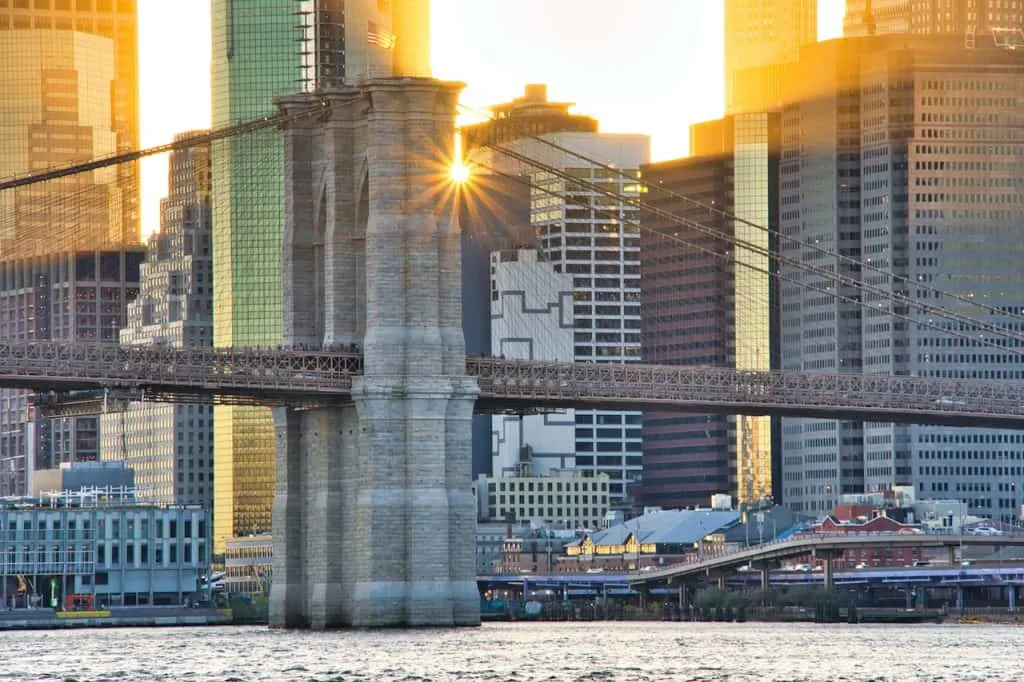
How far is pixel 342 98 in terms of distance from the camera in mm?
155500

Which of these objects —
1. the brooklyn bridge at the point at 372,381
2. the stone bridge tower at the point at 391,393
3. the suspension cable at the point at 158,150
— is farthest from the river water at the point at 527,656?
the suspension cable at the point at 158,150

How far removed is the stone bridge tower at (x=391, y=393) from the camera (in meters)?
148

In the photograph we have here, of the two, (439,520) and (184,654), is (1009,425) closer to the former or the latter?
(439,520)

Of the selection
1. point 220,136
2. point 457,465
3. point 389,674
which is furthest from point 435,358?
point 389,674

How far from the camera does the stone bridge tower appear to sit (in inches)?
5807

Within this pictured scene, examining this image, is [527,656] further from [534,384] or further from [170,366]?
[534,384]

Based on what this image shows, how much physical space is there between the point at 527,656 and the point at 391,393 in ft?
70.5

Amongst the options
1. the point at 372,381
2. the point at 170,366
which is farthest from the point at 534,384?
the point at 170,366

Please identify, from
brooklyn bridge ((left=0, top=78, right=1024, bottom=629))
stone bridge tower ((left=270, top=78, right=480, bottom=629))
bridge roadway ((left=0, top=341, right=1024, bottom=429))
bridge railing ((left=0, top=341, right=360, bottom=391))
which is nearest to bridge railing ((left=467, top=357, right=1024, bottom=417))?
bridge roadway ((left=0, top=341, right=1024, bottom=429))

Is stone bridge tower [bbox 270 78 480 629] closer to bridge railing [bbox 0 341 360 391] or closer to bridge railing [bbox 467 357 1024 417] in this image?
bridge railing [bbox 0 341 360 391]

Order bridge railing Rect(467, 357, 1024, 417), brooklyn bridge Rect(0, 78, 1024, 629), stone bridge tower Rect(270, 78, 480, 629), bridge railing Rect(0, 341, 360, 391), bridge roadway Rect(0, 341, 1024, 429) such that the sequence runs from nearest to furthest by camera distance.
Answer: bridge railing Rect(0, 341, 360, 391), bridge roadway Rect(0, 341, 1024, 429), brooklyn bridge Rect(0, 78, 1024, 629), stone bridge tower Rect(270, 78, 480, 629), bridge railing Rect(467, 357, 1024, 417)

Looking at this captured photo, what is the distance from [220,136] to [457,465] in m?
18.6

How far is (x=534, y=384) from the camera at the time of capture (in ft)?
516

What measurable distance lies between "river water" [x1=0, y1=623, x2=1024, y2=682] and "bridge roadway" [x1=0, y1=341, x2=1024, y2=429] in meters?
10.8
